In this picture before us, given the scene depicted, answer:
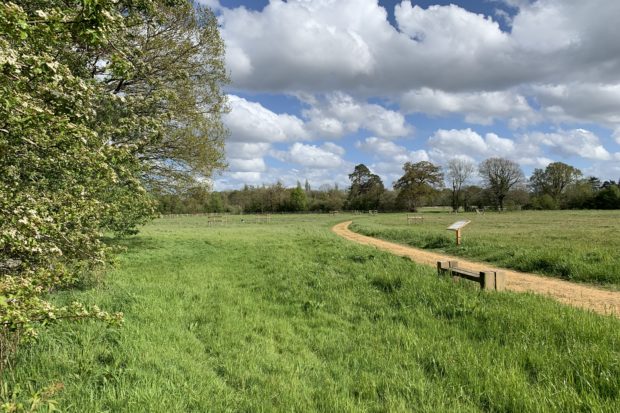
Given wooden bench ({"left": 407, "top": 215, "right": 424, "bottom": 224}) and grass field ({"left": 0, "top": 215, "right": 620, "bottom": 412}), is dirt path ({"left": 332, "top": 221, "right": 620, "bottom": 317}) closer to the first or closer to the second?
grass field ({"left": 0, "top": 215, "right": 620, "bottom": 412})

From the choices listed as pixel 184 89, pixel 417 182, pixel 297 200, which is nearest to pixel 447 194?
pixel 417 182

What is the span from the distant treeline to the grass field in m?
70.1

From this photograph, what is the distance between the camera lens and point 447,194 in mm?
107688

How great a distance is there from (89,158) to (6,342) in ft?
7.87

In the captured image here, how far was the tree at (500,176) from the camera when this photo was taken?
91250 millimetres

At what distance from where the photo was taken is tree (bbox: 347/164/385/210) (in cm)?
10881

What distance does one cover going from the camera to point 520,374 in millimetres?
4676

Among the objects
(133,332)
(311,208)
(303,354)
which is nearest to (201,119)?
(133,332)

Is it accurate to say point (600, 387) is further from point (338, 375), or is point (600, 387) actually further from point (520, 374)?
point (338, 375)

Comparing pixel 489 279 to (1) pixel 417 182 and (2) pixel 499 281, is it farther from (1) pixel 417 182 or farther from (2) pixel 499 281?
(1) pixel 417 182

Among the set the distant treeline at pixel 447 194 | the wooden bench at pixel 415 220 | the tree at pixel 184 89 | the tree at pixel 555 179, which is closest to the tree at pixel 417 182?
the distant treeline at pixel 447 194

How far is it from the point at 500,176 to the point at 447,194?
1772 cm

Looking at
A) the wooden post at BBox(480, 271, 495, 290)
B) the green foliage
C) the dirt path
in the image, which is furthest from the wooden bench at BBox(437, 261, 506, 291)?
the green foliage

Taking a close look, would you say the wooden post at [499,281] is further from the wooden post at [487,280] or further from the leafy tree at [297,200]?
the leafy tree at [297,200]
